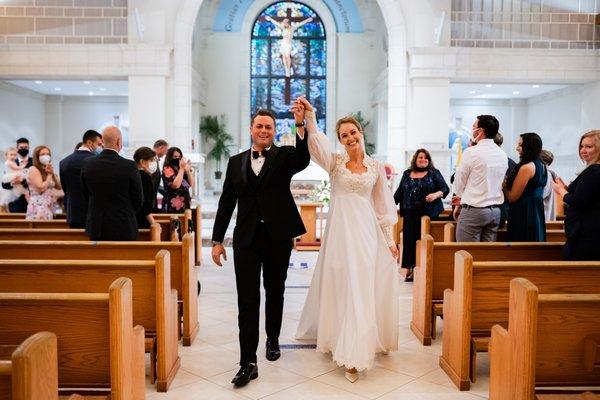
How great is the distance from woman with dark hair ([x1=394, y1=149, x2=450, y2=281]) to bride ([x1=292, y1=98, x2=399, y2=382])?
261 cm

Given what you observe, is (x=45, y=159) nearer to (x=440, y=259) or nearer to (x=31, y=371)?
(x=440, y=259)

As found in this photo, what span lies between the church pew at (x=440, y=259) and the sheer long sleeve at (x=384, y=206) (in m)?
0.46

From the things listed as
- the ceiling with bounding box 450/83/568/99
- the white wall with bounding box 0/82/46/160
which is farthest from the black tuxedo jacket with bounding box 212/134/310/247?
the white wall with bounding box 0/82/46/160

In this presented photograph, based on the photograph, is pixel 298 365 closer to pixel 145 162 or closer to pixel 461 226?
pixel 461 226

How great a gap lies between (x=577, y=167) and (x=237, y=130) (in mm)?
10552

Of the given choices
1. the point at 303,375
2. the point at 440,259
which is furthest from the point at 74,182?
the point at 440,259

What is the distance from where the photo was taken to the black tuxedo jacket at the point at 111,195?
429 centimetres

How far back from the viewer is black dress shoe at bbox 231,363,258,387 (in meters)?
3.58

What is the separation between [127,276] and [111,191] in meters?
1.10

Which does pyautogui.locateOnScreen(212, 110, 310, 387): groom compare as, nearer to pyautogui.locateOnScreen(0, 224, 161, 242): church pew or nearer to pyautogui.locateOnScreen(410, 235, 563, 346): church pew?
pyautogui.locateOnScreen(410, 235, 563, 346): church pew

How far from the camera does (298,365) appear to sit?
3990 mm

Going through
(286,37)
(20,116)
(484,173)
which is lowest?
(484,173)

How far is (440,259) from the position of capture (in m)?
4.46

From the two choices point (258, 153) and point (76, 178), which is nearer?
point (258, 153)
